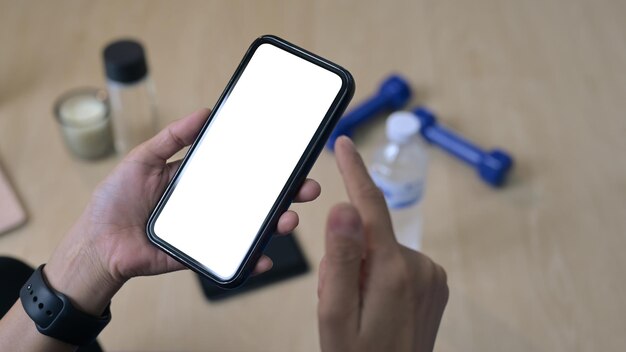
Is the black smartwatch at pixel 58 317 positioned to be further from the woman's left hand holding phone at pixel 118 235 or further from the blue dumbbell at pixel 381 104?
the blue dumbbell at pixel 381 104

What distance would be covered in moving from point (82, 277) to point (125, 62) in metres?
0.30

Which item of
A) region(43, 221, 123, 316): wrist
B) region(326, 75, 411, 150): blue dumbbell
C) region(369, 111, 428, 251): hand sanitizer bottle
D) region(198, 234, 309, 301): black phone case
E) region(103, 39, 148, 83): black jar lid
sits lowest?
region(198, 234, 309, 301): black phone case

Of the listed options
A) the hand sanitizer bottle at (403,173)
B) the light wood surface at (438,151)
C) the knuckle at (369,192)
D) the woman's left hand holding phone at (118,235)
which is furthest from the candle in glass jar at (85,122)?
the knuckle at (369,192)

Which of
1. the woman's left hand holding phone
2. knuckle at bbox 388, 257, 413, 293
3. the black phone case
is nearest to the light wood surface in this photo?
the black phone case

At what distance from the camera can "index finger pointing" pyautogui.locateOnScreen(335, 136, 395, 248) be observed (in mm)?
486

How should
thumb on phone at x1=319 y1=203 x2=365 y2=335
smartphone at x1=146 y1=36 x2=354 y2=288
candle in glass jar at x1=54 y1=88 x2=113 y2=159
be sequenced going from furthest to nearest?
candle in glass jar at x1=54 y1=88 x2=113 y2=159 → smartphone at x1=146 y1=36 x2=354 y2=288 → thumb on phone at x1=319 y1=203 x2=365 y2=335

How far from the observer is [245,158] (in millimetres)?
607

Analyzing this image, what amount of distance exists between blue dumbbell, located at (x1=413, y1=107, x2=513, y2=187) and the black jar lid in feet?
Result: 1.22

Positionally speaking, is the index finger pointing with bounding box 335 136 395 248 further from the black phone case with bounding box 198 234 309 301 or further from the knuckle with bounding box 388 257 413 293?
the black phone case with bounding box 198 234 309 301

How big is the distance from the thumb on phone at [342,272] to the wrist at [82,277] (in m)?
0.26

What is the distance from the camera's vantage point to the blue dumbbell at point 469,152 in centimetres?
82

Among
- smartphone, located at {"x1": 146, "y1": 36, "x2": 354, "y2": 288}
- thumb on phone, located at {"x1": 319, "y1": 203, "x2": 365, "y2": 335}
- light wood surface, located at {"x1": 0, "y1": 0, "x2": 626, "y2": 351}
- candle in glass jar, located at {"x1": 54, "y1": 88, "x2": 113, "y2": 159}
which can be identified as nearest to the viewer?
thumb on phone, located at {"x1": 319, "y1": 203, "x2": 365, "y2": 335}

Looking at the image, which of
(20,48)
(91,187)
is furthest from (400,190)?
(20,48)

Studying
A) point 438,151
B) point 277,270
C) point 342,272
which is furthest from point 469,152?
point 342,272
